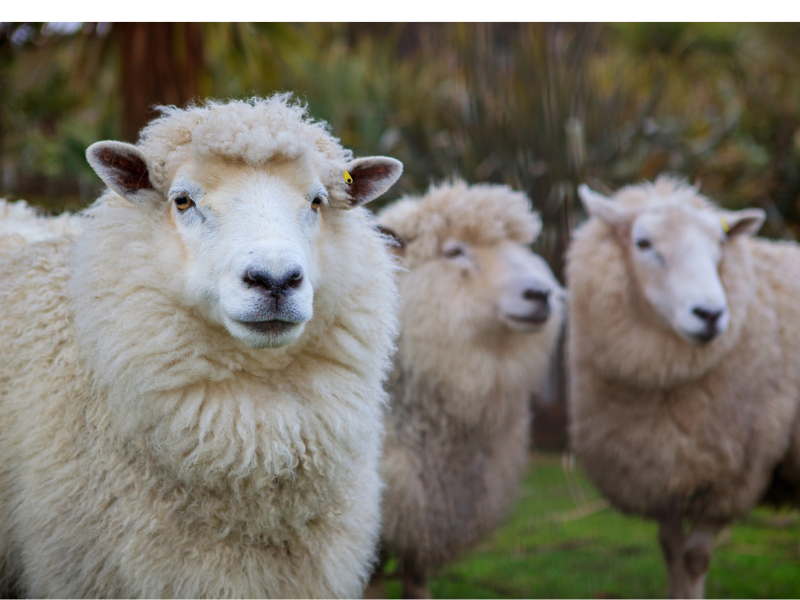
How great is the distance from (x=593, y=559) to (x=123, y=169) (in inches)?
149

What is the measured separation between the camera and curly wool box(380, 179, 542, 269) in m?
3.50

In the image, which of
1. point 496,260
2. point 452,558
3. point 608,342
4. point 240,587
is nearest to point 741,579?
point 608,342

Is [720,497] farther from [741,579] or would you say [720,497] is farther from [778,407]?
[741,579]

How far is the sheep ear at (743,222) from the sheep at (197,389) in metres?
2.43

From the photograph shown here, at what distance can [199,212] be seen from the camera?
2.07 meters

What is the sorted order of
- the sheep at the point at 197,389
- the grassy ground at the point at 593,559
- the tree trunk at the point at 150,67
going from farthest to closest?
the tree trunk at the point at 150,67 → the grassy ground at the point at 593,559 → the sheep at the point at 197,389

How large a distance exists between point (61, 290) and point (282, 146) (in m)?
0.92

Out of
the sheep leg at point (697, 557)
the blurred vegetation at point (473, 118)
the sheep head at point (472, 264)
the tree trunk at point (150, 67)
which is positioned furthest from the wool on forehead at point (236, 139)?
the blurred vegetation at point (473, 118)

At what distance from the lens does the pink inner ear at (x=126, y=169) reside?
7.00ft

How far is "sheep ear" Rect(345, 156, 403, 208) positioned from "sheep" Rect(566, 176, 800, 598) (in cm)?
177

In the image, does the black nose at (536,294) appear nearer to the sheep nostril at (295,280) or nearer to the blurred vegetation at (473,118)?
the sheep nostril at (295,280)

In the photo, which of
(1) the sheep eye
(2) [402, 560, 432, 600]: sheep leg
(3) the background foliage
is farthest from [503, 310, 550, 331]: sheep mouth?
(3) the background foliage

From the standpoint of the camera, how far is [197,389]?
2.06m

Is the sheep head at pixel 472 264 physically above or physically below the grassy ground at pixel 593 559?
above
